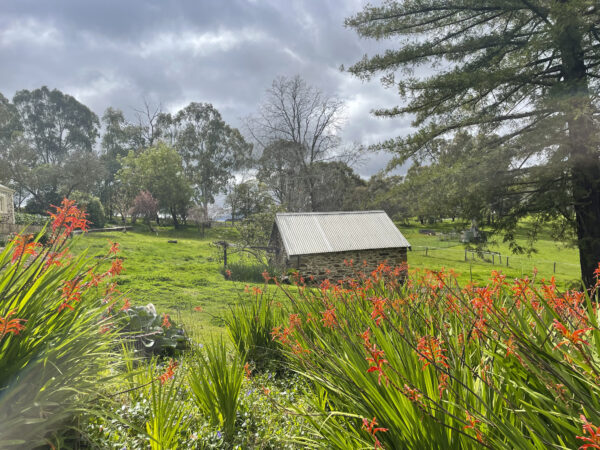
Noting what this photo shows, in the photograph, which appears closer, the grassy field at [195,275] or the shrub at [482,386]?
the shrub at [482,386]

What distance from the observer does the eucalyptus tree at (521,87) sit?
767 cm

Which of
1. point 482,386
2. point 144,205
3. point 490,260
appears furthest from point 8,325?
point 144,205

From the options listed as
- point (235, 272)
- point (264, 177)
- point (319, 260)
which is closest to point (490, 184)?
point (319, 260)

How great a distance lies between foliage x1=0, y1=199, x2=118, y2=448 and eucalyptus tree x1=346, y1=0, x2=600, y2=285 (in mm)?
9063

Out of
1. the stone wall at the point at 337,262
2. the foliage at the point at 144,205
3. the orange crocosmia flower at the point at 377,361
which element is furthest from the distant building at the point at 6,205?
the orange crocosmia flower at the point at 377,361

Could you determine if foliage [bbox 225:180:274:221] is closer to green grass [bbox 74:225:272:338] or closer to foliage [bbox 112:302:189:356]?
green grass [bbox 74:225:272:338]

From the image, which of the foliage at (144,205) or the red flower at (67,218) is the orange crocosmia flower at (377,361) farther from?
the foliage at (144,205)

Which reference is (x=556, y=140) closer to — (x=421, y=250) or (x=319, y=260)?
(x=319, y=260)

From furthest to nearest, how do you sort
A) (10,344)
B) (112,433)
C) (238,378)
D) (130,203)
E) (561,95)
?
(130,203) < (561,95) < (238,378) < (112,433) < (10,344)

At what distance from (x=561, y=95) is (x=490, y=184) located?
251 centimetres

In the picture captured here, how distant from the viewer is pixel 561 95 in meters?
7.68

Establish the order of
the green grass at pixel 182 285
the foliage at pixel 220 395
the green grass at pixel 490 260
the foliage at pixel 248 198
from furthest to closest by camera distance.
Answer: the foliage at pixel 248 198, the green grass at pixel 490 260, the green grass at pixel 182 285, the foliage at pixel 220 395

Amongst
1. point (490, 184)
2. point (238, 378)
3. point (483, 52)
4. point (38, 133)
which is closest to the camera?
point (238, 378)

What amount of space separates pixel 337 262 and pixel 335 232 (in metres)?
1.55
